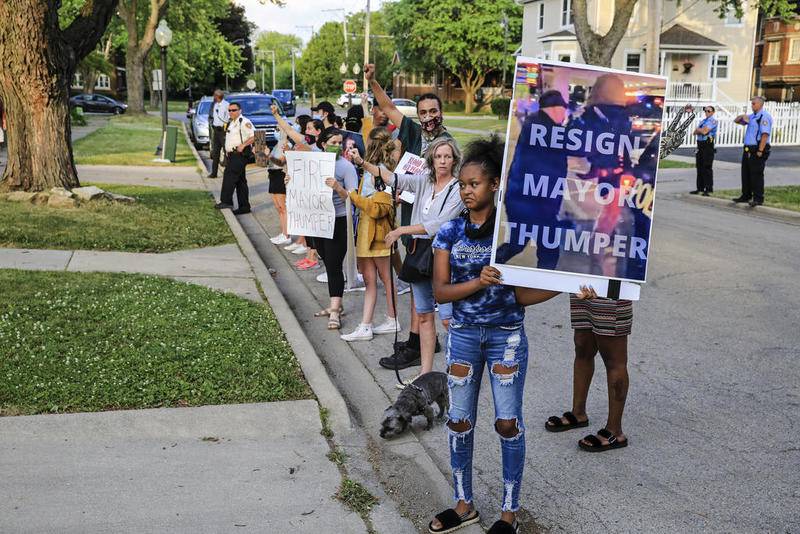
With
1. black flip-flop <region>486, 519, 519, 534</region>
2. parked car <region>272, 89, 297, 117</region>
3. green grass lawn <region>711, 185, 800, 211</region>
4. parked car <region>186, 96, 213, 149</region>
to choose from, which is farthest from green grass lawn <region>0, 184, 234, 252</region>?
parked car <region>272, 89, 297, 117</region>

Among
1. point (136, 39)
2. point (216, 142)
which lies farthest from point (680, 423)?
point (136, 39)

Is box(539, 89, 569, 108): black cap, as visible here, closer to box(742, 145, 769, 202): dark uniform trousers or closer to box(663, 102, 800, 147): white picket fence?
box(742, 145, 769, 202): dark uniform trousers

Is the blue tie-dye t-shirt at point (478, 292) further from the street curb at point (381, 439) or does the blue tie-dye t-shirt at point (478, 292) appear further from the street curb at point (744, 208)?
the street curb at point (744, 208)

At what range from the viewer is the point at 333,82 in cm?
10544

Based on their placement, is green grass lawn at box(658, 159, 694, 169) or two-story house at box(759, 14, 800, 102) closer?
green grass lawn at box(658, 159, 694, 169)

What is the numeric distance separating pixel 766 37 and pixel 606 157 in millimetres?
65870

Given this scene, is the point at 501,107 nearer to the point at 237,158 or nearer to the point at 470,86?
the point at 470,86

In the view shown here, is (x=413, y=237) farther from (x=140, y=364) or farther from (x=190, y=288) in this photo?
(x=190, y=288)

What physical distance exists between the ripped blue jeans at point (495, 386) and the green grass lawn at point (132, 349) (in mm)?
1959

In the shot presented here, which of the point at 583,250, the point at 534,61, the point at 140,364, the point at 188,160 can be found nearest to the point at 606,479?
the point at 583,250

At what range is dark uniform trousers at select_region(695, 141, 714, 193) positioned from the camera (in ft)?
58.8

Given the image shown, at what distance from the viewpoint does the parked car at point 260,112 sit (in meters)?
24.5

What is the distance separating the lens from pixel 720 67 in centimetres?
4525

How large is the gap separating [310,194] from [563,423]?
12.3 ft
